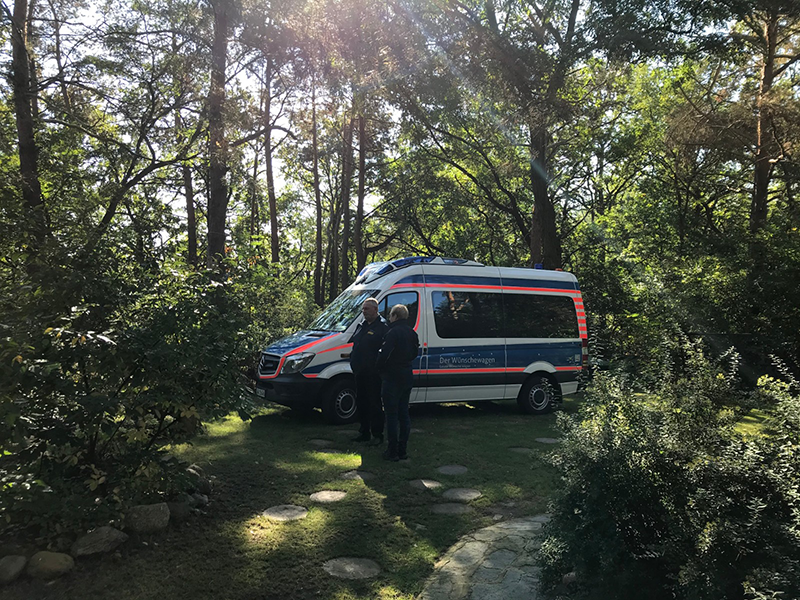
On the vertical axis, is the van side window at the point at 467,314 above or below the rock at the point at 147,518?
above

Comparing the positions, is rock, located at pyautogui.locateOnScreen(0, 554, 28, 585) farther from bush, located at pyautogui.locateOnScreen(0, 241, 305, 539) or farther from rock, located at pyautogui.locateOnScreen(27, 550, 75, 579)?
bush, located at pyautogui.locateOnScreen(0, 241, 305, 539)

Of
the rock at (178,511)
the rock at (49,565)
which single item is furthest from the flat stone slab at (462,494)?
the rock at (49,565)

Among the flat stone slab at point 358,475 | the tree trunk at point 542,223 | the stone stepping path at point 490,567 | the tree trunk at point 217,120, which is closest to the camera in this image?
the stone stepping path at point 490,567

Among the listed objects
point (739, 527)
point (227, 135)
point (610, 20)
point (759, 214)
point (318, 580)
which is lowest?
point (318, 580)

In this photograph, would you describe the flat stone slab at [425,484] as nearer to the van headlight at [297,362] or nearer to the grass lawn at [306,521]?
the grass lawn at [306,521]

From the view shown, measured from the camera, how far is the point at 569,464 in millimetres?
3305

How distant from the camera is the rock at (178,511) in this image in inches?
170

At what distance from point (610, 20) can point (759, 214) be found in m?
8.62

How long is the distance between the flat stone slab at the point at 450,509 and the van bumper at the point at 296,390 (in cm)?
372

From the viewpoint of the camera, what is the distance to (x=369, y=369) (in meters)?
7.25

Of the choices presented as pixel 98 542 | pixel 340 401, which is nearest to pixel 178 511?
pixel 98 542

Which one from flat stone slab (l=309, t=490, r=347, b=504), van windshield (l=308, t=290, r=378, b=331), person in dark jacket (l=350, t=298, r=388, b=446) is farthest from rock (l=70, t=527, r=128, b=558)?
van windshield (l=308, t=290, r=378, b=331)

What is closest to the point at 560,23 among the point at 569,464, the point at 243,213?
the point at 569,464

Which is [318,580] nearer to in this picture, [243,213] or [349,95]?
[349,95]
